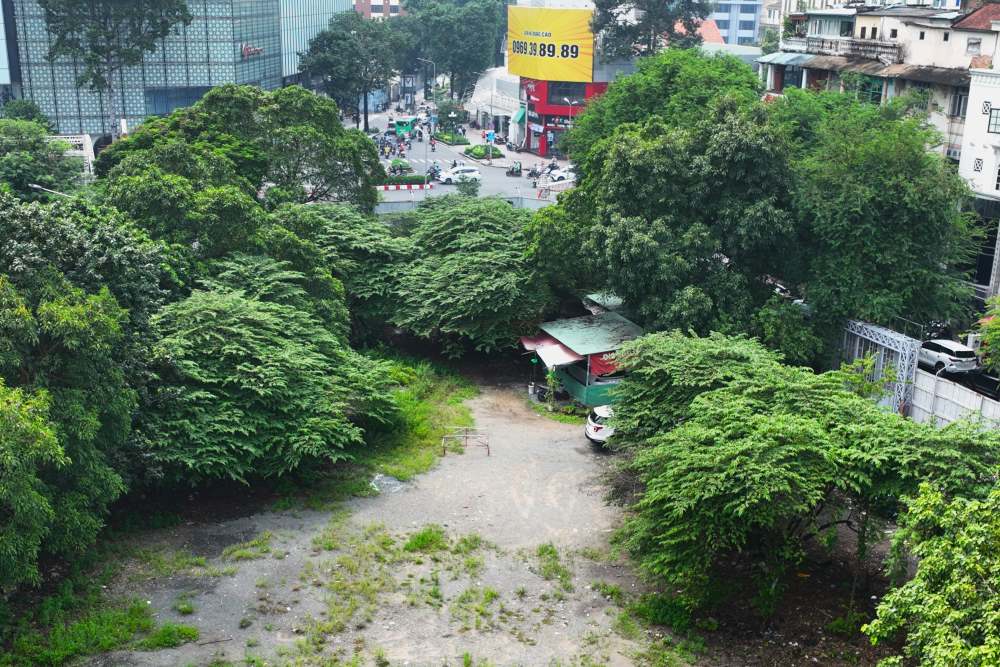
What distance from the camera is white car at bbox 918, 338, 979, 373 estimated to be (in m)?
33.5

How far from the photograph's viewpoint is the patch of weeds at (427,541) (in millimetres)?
24031

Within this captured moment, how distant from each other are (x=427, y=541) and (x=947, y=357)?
61.8 ft

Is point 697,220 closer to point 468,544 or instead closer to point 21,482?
point 468,544

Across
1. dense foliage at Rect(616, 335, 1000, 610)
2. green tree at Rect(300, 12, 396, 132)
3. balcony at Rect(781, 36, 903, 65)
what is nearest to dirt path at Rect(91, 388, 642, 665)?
dense foliage at Rect(616, 335, 1000, 610)

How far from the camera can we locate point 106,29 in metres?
68.9

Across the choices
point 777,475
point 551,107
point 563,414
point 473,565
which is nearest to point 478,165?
point 551,107

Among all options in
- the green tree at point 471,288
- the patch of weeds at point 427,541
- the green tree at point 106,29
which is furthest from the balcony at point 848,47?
the green tree at point 106,29

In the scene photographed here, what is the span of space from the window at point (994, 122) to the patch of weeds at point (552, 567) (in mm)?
25340

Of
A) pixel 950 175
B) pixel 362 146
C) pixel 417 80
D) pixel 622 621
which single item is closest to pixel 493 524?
pixel 622 621

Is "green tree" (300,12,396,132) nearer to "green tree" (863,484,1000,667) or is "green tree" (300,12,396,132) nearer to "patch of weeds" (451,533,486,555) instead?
"patch of weeds" (451,533,486,555)

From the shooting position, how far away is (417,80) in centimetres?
14112

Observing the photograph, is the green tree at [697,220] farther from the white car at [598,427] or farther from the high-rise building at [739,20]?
the high-rise building at [739,20]

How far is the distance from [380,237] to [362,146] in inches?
247

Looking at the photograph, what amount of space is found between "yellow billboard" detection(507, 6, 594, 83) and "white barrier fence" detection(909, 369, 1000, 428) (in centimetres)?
5142
